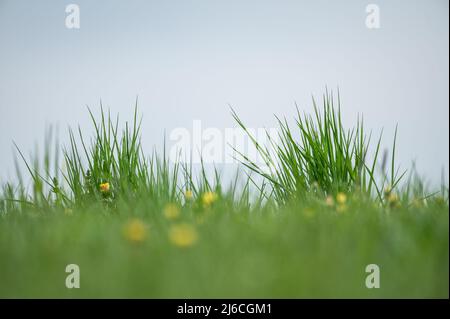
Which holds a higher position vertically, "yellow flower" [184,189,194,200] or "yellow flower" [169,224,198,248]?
"yellow flower" [184,189,194,200]

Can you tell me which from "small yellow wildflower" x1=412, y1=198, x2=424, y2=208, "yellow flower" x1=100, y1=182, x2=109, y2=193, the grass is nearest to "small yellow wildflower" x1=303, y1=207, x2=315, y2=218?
the grass

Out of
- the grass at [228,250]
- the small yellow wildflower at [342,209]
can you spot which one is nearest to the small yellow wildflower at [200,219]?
the grass at [228,250]

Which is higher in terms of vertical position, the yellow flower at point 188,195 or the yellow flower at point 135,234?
the yellow flower at point 188,195

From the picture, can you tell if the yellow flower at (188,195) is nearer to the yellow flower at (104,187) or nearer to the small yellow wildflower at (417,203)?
the yellow flower at (104,187)

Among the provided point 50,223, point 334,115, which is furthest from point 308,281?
point 334,115

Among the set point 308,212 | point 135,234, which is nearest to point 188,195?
point 308,212

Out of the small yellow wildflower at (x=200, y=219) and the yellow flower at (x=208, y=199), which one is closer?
the small yellow wildflower at (x=200, y=219)

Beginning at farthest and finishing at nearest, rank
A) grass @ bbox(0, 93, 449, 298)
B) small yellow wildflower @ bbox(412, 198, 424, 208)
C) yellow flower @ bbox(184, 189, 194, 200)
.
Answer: yellow flower @ bbox(184, 189, 194, 200)
small yellow wildflower @ bbox(412, 198, 424, 208)
grass @ bbox(0, 93, 449, 298)

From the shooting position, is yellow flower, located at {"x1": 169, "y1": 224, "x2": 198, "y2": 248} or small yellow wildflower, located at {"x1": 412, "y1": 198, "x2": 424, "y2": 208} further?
small yellow wildflower, located at {"x1": 412, "y1": 198, "x2": 424, "y2": 208}

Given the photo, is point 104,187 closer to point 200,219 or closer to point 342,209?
point 200,219

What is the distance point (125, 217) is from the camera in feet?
6.76

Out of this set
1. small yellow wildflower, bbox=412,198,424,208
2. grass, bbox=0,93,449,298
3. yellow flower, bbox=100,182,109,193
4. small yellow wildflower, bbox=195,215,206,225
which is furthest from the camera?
yellow flower, bbox=100,182,109,193

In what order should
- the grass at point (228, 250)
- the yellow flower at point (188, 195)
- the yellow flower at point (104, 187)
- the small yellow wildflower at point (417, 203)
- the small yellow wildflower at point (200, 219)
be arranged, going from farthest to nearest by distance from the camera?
the yellow flower at point (104, 187), the yellow flower at point (188, 195), the small yellow wildflower at point (417, 203), the small yellow wildflower at point (200, 219), the grass at point (228, 250)

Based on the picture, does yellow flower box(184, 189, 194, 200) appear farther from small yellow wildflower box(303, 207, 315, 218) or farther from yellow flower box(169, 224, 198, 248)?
yellow flower box(169, 224, 198, 248)
